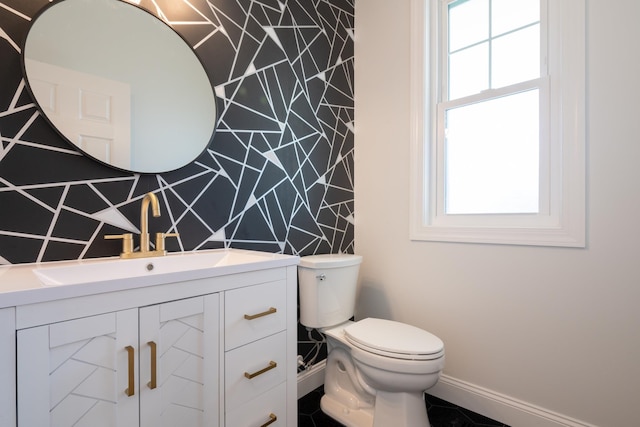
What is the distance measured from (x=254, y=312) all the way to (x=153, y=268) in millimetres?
411

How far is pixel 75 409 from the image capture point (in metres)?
0.68

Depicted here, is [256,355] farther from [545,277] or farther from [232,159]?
[545,277]

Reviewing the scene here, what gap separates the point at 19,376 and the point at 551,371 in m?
1.89

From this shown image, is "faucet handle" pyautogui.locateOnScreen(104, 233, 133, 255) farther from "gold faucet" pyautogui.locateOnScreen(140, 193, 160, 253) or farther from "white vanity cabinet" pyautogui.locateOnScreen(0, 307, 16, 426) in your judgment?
"white vanity cabinet" pyautogui.locateOnScreen(0, 307, 16, 426)

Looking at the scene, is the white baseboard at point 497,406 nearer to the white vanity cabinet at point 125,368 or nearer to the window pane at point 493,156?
the window pane at point 493,156

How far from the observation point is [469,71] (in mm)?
1741

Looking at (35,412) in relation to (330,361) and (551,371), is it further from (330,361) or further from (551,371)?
A: (551,371)

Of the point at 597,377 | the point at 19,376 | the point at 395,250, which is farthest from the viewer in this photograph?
the point at 395,250

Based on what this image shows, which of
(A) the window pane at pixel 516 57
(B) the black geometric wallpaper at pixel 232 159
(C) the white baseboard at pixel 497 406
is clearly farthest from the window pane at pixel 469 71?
(C) the white baseboard at pixel 497 406

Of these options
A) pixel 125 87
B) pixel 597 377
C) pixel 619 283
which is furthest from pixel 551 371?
pixel 125 87

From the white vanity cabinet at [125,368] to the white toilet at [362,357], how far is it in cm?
68

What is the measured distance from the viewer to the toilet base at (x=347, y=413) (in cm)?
143

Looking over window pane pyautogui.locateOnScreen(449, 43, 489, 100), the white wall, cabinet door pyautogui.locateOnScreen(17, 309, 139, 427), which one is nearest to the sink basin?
cabinet door pyautogui.locateOnScreen(17, 309, 139, 427)

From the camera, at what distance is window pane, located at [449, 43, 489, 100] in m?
1.69
